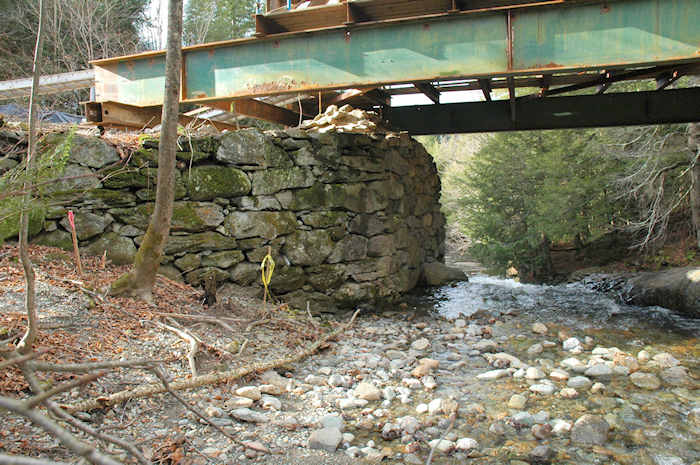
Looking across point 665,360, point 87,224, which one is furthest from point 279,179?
point 665,360

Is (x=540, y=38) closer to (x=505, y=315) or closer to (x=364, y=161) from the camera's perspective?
(x=364, y=161)

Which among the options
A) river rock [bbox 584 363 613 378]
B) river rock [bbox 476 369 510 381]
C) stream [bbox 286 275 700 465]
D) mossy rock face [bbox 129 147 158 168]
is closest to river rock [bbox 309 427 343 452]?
→ stream [bbox 286 275 700 465]

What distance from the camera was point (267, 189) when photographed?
21.7 ft

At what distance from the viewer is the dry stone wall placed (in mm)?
5926

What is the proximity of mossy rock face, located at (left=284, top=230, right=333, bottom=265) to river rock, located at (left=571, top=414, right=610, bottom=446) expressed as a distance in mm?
3977

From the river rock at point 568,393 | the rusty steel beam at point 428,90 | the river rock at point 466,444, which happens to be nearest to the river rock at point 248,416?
the river rock at point 466,444

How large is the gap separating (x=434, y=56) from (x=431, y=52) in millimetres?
64

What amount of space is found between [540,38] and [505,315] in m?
3.93

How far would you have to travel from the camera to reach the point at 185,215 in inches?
244

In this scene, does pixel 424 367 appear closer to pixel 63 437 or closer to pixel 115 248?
Answer: pixel 115 248

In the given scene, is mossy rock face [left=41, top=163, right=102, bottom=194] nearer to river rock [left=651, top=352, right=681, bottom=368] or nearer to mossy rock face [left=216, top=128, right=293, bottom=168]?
mossy rock face [left=216, top=128, right=293, bottom=168]

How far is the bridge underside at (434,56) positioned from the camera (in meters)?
5.37

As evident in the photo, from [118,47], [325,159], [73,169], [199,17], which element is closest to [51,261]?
[73,169]

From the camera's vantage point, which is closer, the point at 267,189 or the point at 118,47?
the point at 267,189
